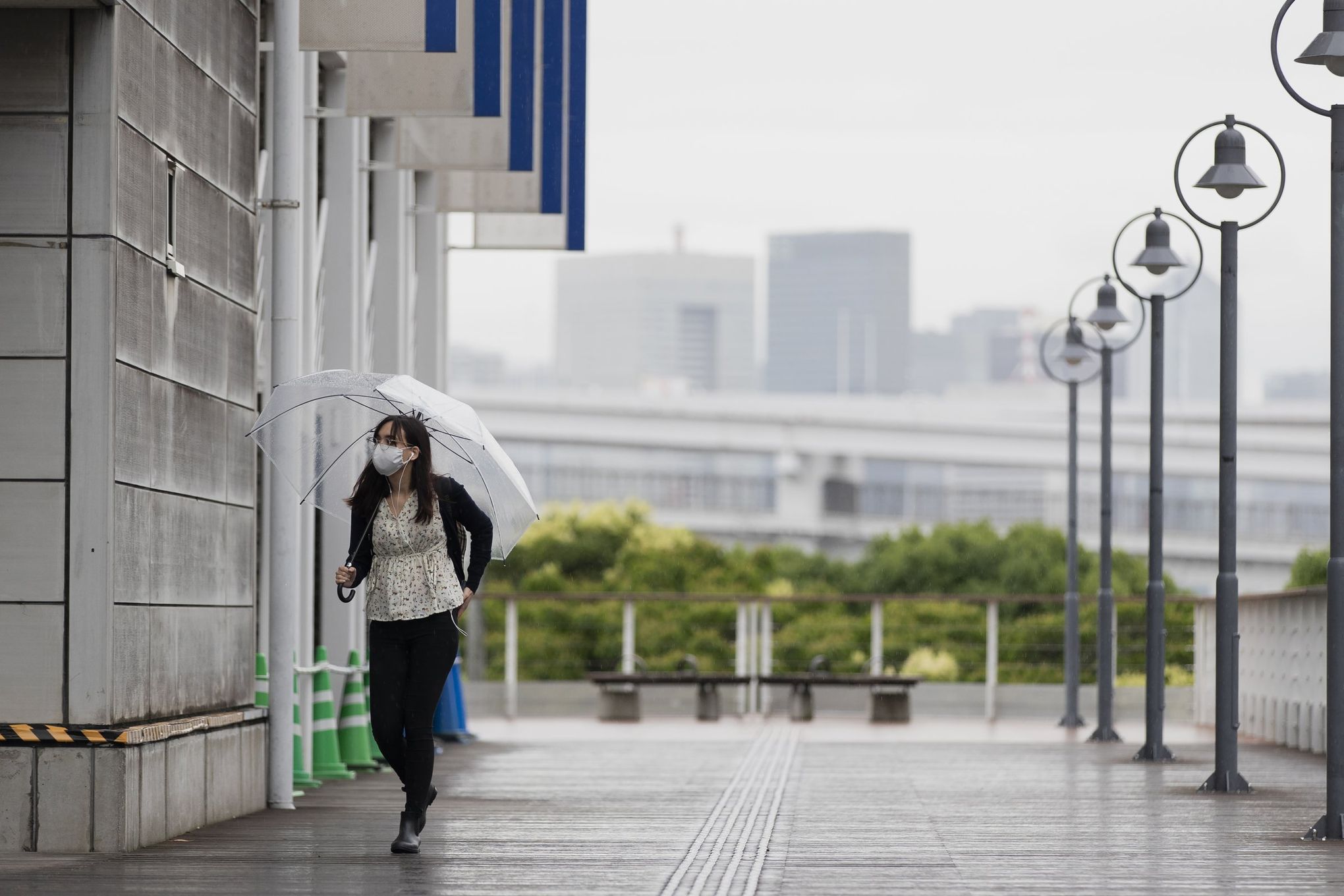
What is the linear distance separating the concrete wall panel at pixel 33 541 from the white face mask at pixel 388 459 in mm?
1363

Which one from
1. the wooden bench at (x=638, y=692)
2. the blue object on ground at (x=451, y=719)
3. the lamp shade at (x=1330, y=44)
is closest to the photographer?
the lamp shade at (x=1330, y=44)

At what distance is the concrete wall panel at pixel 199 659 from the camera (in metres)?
9.96

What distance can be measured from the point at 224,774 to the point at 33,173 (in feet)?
10.4

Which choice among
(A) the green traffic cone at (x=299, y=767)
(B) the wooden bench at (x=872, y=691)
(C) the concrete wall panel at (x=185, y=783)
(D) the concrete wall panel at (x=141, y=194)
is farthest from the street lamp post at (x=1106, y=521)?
(D) the concrete wall panel at (x=141, y=194)

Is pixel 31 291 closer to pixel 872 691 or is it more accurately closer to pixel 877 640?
pixel 872 691

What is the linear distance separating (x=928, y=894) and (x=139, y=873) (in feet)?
9.91

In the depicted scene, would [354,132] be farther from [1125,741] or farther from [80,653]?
[1125,741]

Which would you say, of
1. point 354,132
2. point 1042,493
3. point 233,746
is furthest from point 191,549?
point 1042,493

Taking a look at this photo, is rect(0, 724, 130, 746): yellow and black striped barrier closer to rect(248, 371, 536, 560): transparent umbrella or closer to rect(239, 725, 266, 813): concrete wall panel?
rect(248, 371, 536, 560): transparent umbrella

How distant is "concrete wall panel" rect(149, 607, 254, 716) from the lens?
9.96 meters

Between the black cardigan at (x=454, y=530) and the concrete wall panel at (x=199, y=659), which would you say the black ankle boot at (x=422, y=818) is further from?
the concrete wall panel at (x=199, y=659)

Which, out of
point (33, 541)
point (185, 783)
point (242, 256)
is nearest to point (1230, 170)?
point (242, 256)

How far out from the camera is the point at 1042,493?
120 meters

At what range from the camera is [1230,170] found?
13.1 m
